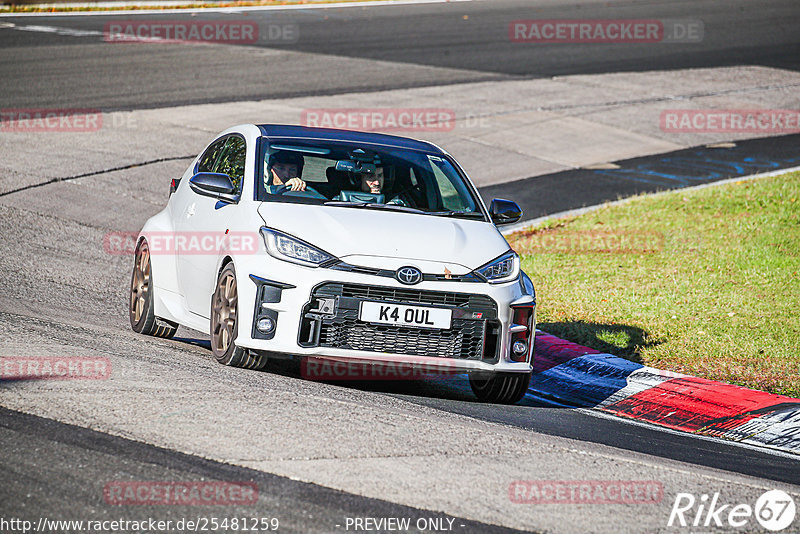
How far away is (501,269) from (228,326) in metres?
1.79

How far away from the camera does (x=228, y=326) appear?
7.39 metres

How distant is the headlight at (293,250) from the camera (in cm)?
701

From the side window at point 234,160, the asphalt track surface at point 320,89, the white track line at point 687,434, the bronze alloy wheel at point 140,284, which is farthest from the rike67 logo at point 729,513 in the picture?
the bronze alloy wheel at point 140,284

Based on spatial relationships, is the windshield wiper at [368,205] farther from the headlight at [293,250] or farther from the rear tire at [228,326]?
the rear tire at [228,326]

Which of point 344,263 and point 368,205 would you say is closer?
point 344,263

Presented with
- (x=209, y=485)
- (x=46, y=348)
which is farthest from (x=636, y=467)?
(x=46, y=348)

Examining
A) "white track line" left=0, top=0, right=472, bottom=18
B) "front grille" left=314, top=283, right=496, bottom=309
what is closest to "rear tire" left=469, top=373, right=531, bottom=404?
"front grille" left=314, top=283, right=496, bottom=309

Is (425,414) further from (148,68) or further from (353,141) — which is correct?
(148,68)

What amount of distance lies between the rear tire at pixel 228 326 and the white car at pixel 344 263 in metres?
0.01

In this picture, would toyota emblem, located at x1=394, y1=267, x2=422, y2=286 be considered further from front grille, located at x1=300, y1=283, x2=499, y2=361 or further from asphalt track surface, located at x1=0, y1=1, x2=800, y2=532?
asphalt track surface, located at x1=0, y1=1, x2=800, y2=532

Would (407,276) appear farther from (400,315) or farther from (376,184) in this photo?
(376,184)

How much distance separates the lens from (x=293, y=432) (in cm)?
570

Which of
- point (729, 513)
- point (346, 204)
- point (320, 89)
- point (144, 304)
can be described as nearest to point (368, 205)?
point (346, 204)

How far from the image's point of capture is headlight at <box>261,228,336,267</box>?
23.0 ft
